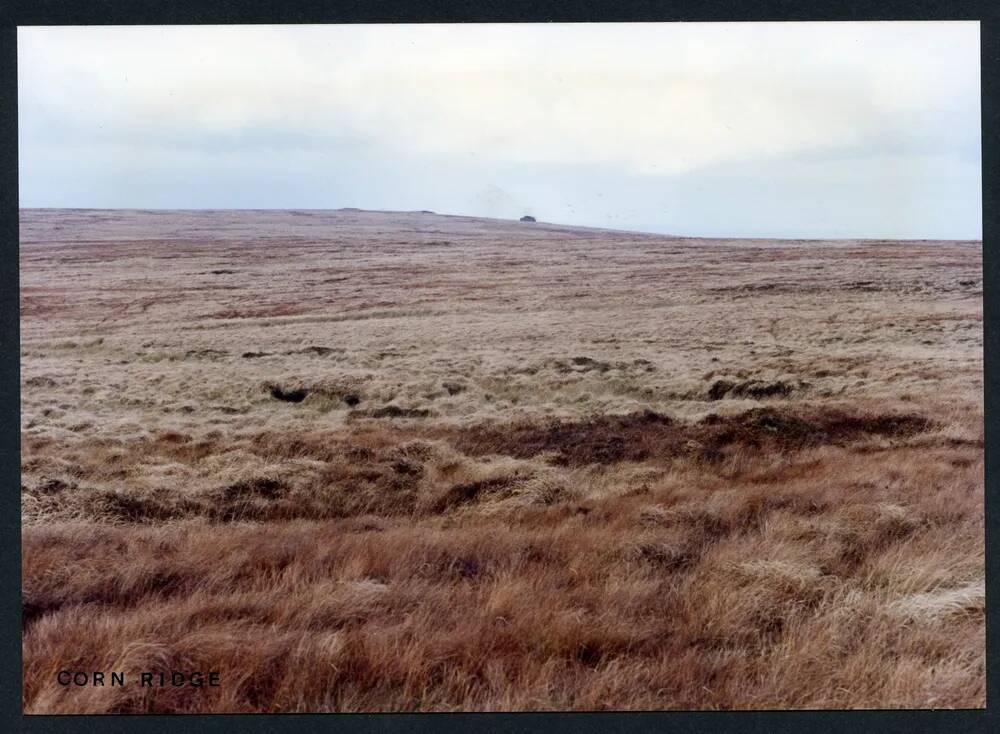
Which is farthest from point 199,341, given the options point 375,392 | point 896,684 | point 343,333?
point 896,684

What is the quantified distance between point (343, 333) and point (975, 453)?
22.5 feet

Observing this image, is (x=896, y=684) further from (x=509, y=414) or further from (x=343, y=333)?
(x=343, y=333)

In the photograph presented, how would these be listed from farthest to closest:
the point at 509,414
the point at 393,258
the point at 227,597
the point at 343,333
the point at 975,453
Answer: the point at 393,258 < the point at 343,333 < the point at 509,414 < the point at 975,453 < the point at 227,597

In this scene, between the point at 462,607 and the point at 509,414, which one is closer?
the point at 462,607

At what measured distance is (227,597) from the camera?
5.30 metres

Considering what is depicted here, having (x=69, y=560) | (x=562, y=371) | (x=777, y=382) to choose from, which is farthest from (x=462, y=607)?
(x=777, y=382)

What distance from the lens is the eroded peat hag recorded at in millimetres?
4984

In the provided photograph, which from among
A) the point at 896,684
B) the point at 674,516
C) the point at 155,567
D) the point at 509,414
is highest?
the point at 509,414

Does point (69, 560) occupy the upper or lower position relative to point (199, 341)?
lower

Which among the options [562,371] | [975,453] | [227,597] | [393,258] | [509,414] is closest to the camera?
[227,597]

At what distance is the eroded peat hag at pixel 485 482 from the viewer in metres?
4.98

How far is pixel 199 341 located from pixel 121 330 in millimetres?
917

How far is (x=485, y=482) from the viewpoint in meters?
6.46

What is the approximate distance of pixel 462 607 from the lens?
5.25 m
